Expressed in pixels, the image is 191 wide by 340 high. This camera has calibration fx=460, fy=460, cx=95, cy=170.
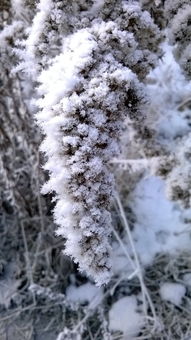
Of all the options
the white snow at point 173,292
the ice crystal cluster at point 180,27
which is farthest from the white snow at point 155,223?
the ice crystal cluster at point 180,27

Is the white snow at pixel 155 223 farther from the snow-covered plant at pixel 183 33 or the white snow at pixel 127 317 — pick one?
the snow-covered plant at pixel 183 33

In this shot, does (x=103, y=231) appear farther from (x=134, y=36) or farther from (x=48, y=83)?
(x=134, y=36)

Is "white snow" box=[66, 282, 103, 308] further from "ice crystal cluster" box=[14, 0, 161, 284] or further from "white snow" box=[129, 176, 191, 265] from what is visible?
"ice crystal cluster" box=[14, 0, 161, 284]

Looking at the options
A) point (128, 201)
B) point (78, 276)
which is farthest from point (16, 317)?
point (128, 201)

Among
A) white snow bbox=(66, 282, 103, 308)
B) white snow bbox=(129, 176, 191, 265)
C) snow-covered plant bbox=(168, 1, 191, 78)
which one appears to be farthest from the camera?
white snow bbox=(129, 176, 191, 265)

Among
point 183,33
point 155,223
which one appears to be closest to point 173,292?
point 155,223

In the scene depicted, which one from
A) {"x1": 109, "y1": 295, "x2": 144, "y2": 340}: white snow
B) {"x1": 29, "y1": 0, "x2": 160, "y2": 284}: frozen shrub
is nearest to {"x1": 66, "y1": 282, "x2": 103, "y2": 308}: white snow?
{"x1": 109, "y1": 295, "x2": 144, "y2": 340}: white snow

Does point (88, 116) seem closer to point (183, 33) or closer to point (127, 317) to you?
point (183, 33)
